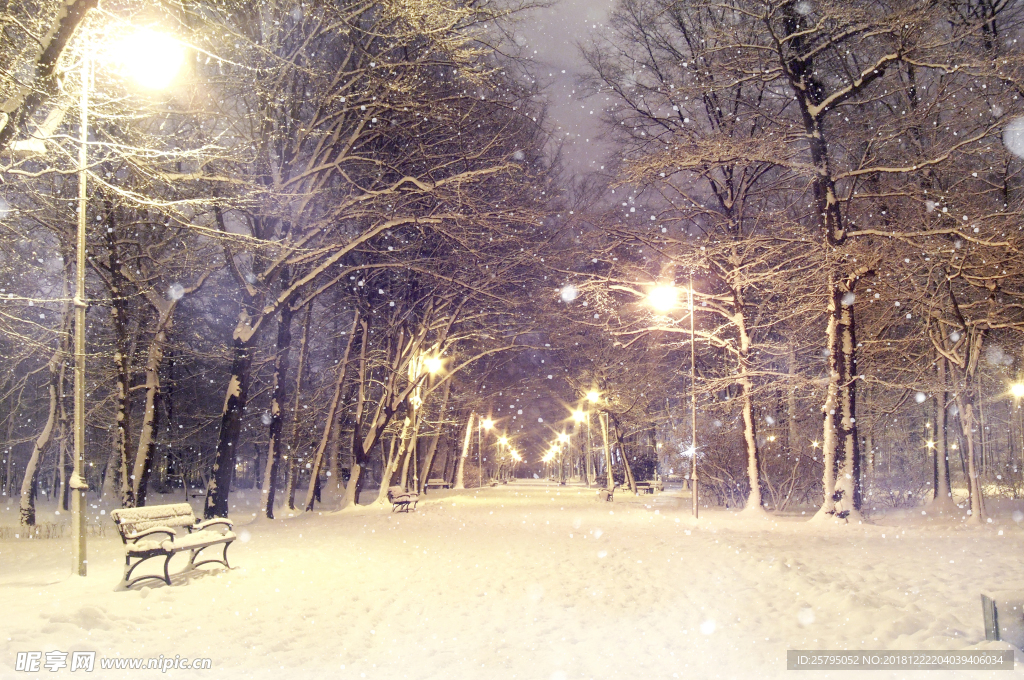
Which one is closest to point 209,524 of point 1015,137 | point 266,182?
point 266,182

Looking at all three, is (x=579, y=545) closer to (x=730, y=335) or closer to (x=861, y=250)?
(x=861, y=250)

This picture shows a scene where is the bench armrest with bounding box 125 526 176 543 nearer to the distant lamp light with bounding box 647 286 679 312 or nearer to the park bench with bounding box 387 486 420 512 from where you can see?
the distant lamp light with bounding box 647 286 679 312

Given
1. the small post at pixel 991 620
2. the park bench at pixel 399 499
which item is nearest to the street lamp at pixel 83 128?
the small post at pixel 991 620

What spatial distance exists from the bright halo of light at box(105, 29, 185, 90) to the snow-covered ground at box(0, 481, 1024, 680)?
6020mm

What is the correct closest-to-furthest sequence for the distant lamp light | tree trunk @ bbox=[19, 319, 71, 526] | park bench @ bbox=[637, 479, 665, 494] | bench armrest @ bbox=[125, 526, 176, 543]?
bench armrest @ bbox=[125, 526, 176, 543]
the distant lamp light
tree trunk @ bbox=[19, 319, 71, 526]
park bench @ bbox=[637, 479, 665, 494]

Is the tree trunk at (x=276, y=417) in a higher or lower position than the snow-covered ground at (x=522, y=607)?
higher

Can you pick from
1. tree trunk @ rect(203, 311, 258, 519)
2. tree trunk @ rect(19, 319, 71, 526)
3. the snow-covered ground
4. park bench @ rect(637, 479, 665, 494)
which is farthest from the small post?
park bench @ rect(637, 479, 665, 494)

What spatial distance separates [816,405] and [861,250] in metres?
8.67

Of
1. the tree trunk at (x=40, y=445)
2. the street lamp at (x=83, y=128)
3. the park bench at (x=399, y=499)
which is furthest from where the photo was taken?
the park bench at (x=399, y=499)

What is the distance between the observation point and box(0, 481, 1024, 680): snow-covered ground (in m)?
6.07

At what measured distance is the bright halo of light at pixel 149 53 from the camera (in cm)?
851

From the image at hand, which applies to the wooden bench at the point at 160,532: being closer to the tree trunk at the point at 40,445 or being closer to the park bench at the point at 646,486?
the tree trunk at the point at 40,445

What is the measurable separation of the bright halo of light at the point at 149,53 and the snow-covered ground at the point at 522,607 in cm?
602

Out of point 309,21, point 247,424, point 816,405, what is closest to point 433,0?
point 309,21
